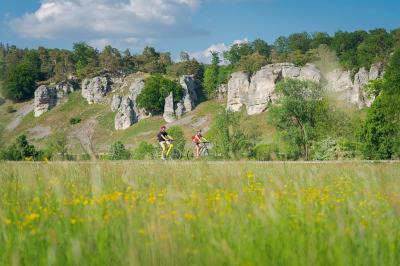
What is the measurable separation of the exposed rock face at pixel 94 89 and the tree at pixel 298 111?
3527 inches

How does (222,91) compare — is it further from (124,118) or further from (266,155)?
(266,155)

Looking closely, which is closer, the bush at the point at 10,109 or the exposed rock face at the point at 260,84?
the exposed rock face at the point at 260,84

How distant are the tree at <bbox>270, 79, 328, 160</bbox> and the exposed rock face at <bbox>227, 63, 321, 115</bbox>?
56927mm

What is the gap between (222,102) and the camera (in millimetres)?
127438

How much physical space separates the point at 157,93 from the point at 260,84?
25541 millimetres

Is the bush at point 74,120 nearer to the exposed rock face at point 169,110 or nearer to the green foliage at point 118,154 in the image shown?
the exposed rock face at point 169,110

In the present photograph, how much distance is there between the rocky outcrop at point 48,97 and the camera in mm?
136875

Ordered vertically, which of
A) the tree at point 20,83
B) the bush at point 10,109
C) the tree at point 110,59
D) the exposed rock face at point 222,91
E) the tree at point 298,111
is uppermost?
the tree at point 110,59

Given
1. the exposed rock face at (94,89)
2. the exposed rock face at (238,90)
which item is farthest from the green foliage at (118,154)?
the exposed rock face at (94,89)

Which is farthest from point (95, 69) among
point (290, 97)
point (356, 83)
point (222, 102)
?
point (290, 97)

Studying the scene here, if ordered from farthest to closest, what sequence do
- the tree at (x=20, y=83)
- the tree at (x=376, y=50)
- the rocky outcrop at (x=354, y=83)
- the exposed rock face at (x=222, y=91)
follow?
the tree at (x=20, y=83) → the exposed rock face at (x=222, y=91) → the tree at (x=376, y=50) → the rocky outcrop at (x=354, y=83)

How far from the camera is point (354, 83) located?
335 ft

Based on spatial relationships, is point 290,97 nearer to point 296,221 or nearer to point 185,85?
point 296,221

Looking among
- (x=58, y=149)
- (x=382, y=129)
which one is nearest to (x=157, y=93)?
(x=382, y=129)
